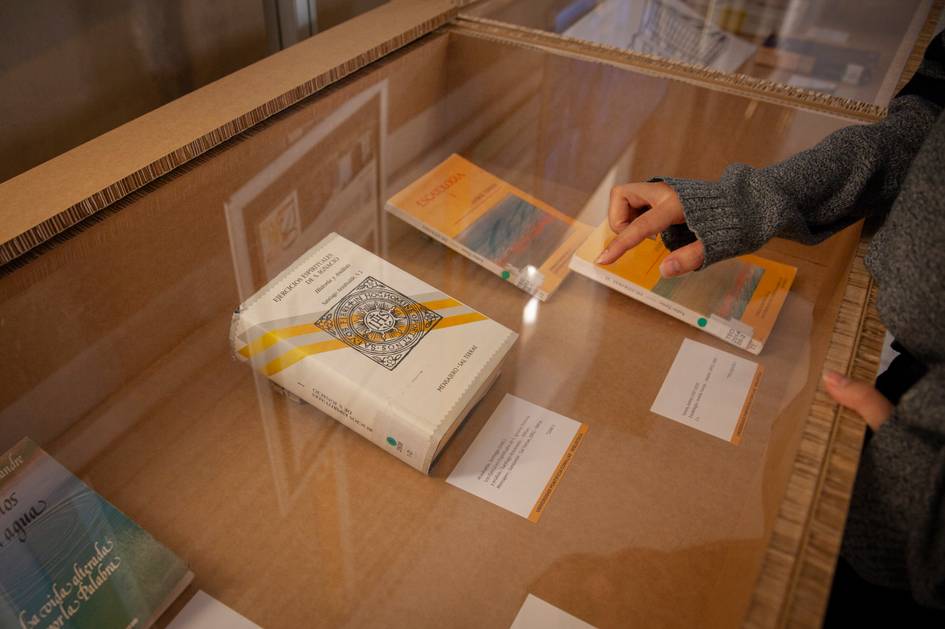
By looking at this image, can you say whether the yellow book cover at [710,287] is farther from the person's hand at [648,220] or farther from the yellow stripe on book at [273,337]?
the yellow stripe on book at [273,337]

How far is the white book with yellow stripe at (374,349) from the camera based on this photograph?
86 cm

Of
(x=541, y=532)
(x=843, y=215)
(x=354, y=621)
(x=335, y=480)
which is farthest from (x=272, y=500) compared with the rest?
(x=843, y=215)

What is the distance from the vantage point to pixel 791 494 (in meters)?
0.62

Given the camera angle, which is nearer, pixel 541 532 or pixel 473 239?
pixel 541 532

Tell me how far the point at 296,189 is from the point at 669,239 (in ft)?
1.91

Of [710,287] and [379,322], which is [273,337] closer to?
[379,322]

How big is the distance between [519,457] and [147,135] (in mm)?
670

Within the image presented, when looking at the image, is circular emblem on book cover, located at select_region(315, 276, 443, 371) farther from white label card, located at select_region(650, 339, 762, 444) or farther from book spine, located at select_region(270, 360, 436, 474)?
white label card, located at select_region(650, 339, 762, 444)

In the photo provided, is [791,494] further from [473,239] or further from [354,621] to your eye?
[473,239]

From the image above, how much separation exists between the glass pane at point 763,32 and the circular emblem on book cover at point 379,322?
75 cm

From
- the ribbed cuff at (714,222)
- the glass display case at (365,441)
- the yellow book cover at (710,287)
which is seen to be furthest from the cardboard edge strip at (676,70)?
the ribbed cuff at (714,222)

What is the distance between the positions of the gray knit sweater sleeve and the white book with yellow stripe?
0.31 m

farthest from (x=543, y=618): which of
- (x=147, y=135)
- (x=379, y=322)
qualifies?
(x=147, y=135)

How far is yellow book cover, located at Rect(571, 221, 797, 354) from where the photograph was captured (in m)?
1.11
